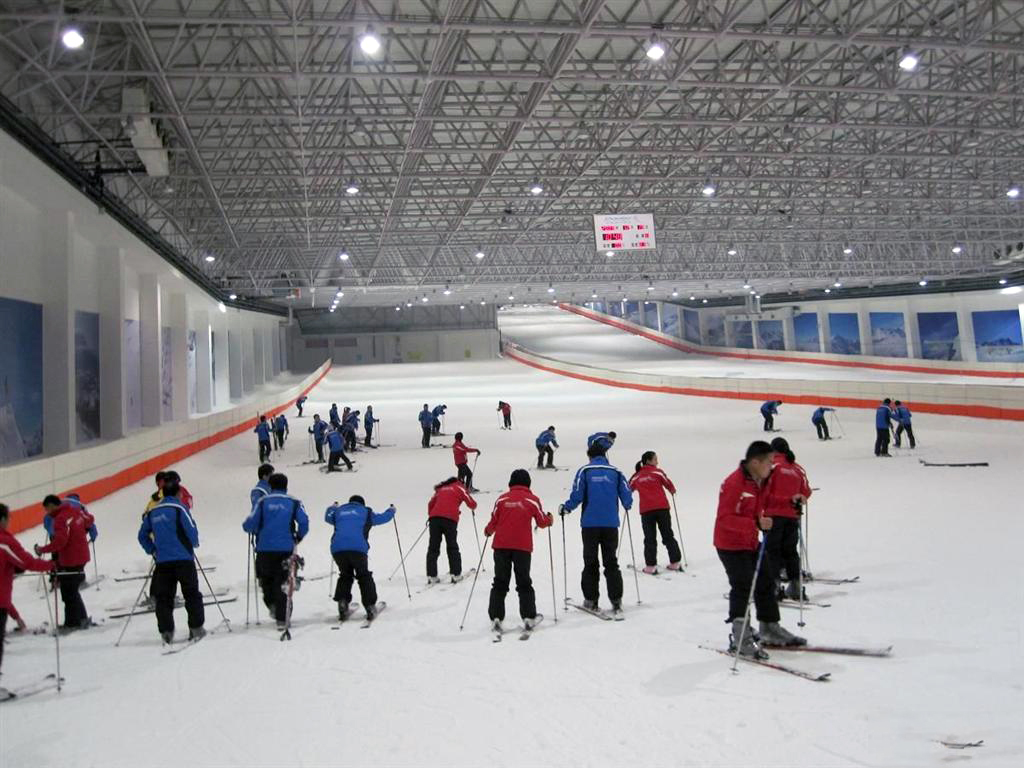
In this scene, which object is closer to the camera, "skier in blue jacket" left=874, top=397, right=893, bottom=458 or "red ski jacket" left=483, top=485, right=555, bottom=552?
"red ski jacket" left=483, top=485, right=555, bottom=552

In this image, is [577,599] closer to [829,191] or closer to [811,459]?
[811,459]

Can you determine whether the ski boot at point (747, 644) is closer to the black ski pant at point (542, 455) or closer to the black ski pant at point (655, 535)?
the black ski pant at point (655, 535)

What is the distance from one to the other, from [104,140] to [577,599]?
719 inches

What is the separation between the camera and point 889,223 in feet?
138

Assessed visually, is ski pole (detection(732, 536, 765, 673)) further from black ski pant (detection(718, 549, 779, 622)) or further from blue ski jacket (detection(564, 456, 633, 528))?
blue ski jacket (detection(564, 456, 633, 528))

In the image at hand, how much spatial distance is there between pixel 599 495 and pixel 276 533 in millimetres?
3102

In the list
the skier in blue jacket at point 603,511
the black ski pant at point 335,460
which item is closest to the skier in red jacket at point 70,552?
the skier in blue jacket at point 603,511

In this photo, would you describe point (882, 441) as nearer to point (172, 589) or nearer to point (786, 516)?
point (786, 516)

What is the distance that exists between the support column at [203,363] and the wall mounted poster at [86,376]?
13958 mm

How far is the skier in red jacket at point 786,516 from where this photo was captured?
6.72m

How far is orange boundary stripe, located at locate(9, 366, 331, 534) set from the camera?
13.4 m

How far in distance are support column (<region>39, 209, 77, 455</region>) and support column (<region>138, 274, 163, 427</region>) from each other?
8229 millimetres

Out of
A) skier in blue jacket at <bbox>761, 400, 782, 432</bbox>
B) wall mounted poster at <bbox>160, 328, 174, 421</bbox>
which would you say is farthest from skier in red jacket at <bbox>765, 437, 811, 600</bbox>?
→ wall mounted poster at <bbox>160, 328, 174, 421</bbox>

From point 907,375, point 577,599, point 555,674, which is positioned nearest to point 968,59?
point 577,599
